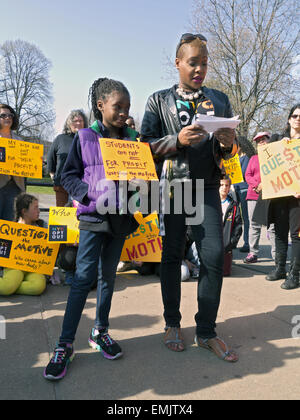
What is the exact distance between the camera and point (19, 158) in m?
4.43

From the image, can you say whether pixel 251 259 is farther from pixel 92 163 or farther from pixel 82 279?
pixel 92 163

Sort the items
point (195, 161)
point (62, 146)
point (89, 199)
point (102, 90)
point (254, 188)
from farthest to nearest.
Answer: point (254, 188) < point (62, 146) < point (195, 161) < point (102, 90) < point (89, 199)

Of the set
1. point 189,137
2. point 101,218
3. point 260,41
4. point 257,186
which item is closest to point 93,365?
point 101,218

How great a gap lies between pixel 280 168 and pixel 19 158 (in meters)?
3.19

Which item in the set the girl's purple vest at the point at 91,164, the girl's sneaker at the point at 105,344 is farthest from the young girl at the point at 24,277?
the girl's purple vest at the point at 91,164

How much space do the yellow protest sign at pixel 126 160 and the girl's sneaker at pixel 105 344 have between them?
112cm

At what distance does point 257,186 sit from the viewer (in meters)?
5.25

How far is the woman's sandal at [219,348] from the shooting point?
7.76 feet

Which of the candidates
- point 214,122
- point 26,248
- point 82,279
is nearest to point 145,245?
point 26,248

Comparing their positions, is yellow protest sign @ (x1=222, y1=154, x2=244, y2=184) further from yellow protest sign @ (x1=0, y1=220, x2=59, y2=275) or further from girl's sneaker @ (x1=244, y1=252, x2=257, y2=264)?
yellow protest sign @ (x1=0, y1=220, x2=59, y2=275)

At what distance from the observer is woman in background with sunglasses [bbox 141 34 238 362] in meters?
2.36

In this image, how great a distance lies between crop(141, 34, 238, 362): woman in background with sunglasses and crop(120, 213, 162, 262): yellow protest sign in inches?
72.0

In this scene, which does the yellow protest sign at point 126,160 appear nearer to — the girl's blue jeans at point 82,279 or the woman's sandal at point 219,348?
the girl's blue jeans at point 82,279

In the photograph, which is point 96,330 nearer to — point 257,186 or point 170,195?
point 170,195
